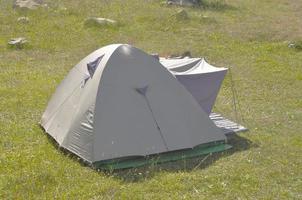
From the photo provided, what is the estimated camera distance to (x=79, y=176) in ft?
24.7

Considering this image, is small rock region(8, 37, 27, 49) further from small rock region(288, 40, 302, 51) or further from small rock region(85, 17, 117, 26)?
small rock region(288, 40, 302, 51)

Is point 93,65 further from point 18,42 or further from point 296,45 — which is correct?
point 296,45

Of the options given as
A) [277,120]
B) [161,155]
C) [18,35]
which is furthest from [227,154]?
[18,35]

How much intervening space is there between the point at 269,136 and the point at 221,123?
37.9 inches

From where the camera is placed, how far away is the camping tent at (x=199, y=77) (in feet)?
30.6

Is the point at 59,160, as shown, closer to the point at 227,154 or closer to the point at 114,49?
the point at 114,49

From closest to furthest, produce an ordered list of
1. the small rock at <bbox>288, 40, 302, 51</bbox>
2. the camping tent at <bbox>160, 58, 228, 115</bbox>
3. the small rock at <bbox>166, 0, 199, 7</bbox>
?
1. the camping tent at <bbox>160, 58, 228, 115</bbox>
2. the small rock at <bbox>288, 40, 302, 51</bbox>
3. the small rock at <bbox>166, 0, 199, 7</bbox>

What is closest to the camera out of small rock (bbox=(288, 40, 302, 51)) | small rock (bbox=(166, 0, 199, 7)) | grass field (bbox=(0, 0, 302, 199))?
grass field (bbox=(0, 0, 302, 199))

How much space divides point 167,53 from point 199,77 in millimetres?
6837

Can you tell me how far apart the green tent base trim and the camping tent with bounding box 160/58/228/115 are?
1053mm

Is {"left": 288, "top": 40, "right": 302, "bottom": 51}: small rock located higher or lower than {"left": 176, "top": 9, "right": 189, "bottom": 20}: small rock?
lower

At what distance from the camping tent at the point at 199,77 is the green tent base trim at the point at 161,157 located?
1053mm

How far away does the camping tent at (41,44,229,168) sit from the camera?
312 inches

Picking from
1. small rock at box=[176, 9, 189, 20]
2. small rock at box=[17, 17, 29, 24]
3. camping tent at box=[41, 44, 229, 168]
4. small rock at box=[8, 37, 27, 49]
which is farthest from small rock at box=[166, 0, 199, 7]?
camping tent at box=[41, 44, 229, 168]
